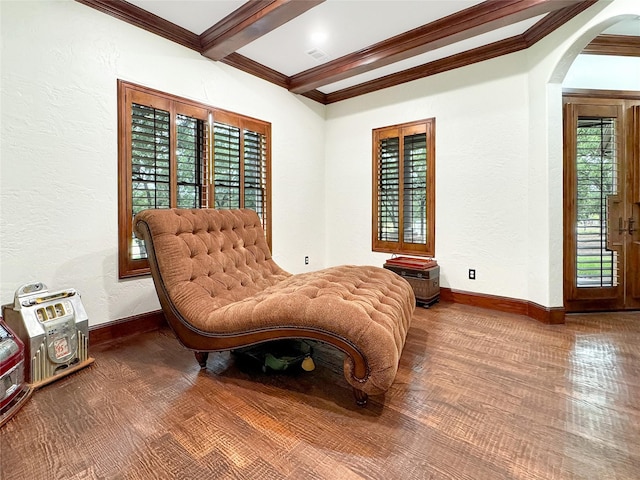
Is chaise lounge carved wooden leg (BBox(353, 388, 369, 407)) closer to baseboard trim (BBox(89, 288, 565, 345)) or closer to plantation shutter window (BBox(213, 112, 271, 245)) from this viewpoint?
baseboard trim (BBox(89, 288, 565, 345))

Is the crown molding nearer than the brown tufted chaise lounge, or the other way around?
the brown tufted chaise lounge

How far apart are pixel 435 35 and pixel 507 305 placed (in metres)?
2.69

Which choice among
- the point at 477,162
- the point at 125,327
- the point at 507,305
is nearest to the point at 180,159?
the point at 125,327

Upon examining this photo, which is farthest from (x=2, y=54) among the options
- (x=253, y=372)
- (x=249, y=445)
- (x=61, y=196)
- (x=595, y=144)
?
(x=595, y=144)

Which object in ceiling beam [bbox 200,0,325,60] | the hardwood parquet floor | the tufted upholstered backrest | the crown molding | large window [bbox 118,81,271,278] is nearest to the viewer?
the hardwood parquet floor

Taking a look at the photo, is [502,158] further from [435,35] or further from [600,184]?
[435,35]

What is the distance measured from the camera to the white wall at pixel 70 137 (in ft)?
6.93

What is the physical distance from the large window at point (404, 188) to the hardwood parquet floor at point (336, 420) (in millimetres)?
1834

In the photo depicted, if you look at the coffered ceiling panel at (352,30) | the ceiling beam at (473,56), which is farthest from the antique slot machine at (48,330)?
the ceiling beam at (473,56)

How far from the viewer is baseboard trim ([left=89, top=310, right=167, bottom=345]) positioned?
8.23 ft

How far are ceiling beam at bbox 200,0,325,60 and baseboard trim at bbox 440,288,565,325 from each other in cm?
309

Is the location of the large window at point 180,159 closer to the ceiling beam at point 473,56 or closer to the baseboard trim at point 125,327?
the baseboard trim at point 125,327

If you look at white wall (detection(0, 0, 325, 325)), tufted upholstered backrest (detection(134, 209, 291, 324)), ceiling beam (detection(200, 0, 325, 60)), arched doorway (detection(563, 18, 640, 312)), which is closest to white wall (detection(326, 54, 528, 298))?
arched doorway (detection(563, 18, 640, 312))

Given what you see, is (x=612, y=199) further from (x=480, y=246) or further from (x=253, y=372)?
(x=253, y=372)
